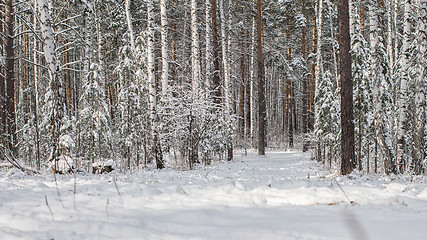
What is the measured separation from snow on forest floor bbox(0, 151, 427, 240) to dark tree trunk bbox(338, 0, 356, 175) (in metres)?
3.44

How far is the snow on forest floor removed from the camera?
2.67 metres

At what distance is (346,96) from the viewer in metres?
7.98

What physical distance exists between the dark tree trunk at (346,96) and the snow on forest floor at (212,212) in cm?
344

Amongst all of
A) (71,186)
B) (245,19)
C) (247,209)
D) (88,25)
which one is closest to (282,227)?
(247,209)

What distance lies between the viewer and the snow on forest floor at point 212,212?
8.76ft

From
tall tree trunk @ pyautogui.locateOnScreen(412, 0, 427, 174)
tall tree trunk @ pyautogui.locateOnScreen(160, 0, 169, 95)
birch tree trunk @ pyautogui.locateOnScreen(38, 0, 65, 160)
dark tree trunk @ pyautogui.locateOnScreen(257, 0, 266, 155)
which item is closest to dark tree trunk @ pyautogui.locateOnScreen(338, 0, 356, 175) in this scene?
tall tree trunk @ pyautogui.locateOnScreen(412, 0, 427, 174)

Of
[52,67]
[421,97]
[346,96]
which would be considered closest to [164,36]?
[52,67]

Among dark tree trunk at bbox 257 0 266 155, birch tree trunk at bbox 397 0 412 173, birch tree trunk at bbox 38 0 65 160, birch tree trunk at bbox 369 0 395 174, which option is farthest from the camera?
dark tree trunk at bbox 257 0 266 155

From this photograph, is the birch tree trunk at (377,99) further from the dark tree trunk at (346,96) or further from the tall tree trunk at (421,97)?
the dark tree trunk at (346,96)

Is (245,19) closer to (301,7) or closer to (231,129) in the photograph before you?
(301,7)

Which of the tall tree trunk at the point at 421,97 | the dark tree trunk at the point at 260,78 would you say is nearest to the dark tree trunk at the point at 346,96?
the tall tree trunk at the point at 421,97

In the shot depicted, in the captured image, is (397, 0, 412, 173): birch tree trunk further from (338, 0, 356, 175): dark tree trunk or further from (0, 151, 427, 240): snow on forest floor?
(0, 151, 427, 240): snow on forest floor

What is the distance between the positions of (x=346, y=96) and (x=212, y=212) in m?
6.25

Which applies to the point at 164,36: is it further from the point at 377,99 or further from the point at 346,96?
the point at 377,99
